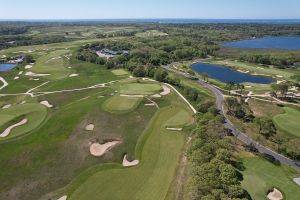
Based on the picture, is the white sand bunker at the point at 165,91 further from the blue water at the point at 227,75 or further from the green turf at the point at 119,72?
the blue water at the point at 227,75

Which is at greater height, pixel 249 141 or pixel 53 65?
pixel 249 141

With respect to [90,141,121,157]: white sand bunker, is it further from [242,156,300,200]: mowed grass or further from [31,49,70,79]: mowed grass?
[31,49,70,79]: mowed grass

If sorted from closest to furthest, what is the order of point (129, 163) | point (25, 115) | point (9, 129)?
point (129, 163), point (9, 129), point (25, 115)

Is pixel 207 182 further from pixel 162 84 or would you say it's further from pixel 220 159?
pixel 162 84

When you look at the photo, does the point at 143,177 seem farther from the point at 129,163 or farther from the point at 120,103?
the point at 120,103

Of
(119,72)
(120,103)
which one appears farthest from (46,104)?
(119,72)

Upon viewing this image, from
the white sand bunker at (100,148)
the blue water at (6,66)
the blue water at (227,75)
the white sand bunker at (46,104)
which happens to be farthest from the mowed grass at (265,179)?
the blue water at (6,66)

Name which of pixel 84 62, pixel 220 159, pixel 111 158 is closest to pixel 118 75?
pixel 84 62

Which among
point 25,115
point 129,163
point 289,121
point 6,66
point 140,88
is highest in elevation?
point 129,163
